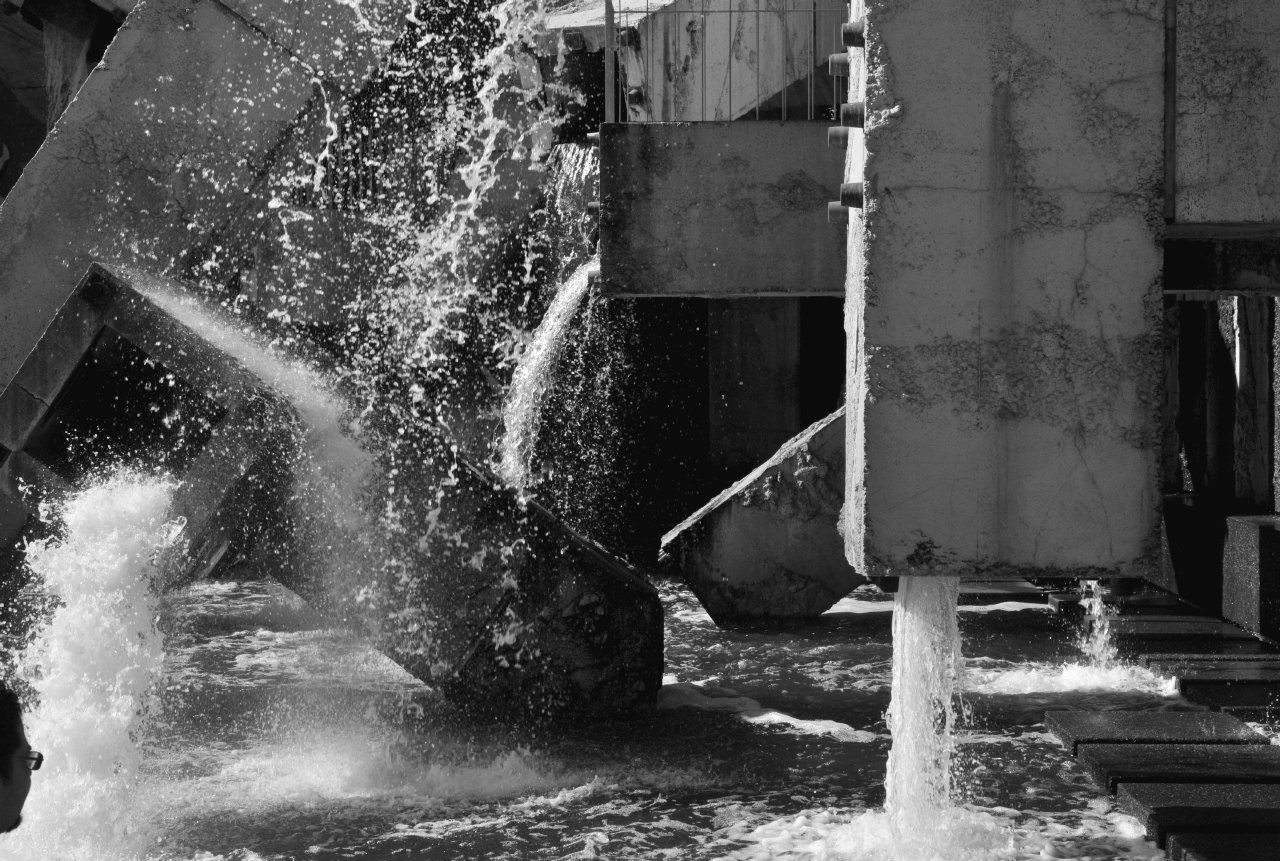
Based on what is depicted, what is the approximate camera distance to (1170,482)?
10.2 meters

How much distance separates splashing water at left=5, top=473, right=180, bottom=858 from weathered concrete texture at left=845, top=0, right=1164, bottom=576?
348cm

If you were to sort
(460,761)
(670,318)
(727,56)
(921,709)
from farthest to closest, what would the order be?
(670,318)
(727,56)
(460,761)
(921,709)

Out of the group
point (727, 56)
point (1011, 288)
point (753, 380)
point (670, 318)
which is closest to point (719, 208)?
point (727, 56)

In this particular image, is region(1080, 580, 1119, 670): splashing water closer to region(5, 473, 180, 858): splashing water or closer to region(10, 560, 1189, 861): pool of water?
region(10, 560, 1189, 861): pool of water

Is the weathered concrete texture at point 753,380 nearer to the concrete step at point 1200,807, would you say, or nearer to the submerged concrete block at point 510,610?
the submerged concrete block at point 510,610

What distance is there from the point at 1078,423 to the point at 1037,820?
2.10 metres

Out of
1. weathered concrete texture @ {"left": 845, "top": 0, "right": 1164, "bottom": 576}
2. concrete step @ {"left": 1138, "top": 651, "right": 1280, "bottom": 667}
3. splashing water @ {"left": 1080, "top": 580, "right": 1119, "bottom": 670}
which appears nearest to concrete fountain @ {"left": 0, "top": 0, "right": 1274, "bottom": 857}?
weathered concrete texture @ {"left": 845, "top": 0, "right": 1164, "bottom": 576}

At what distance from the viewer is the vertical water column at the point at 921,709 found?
470 cm

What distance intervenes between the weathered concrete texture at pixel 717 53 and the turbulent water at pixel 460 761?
146 inches

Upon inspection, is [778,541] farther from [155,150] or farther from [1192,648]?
[155,150]

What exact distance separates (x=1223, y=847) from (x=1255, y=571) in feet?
12.9

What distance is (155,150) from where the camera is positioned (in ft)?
30.4

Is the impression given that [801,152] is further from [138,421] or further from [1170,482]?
[1170,482]

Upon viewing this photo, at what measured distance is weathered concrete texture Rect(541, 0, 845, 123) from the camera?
948 centimetres
